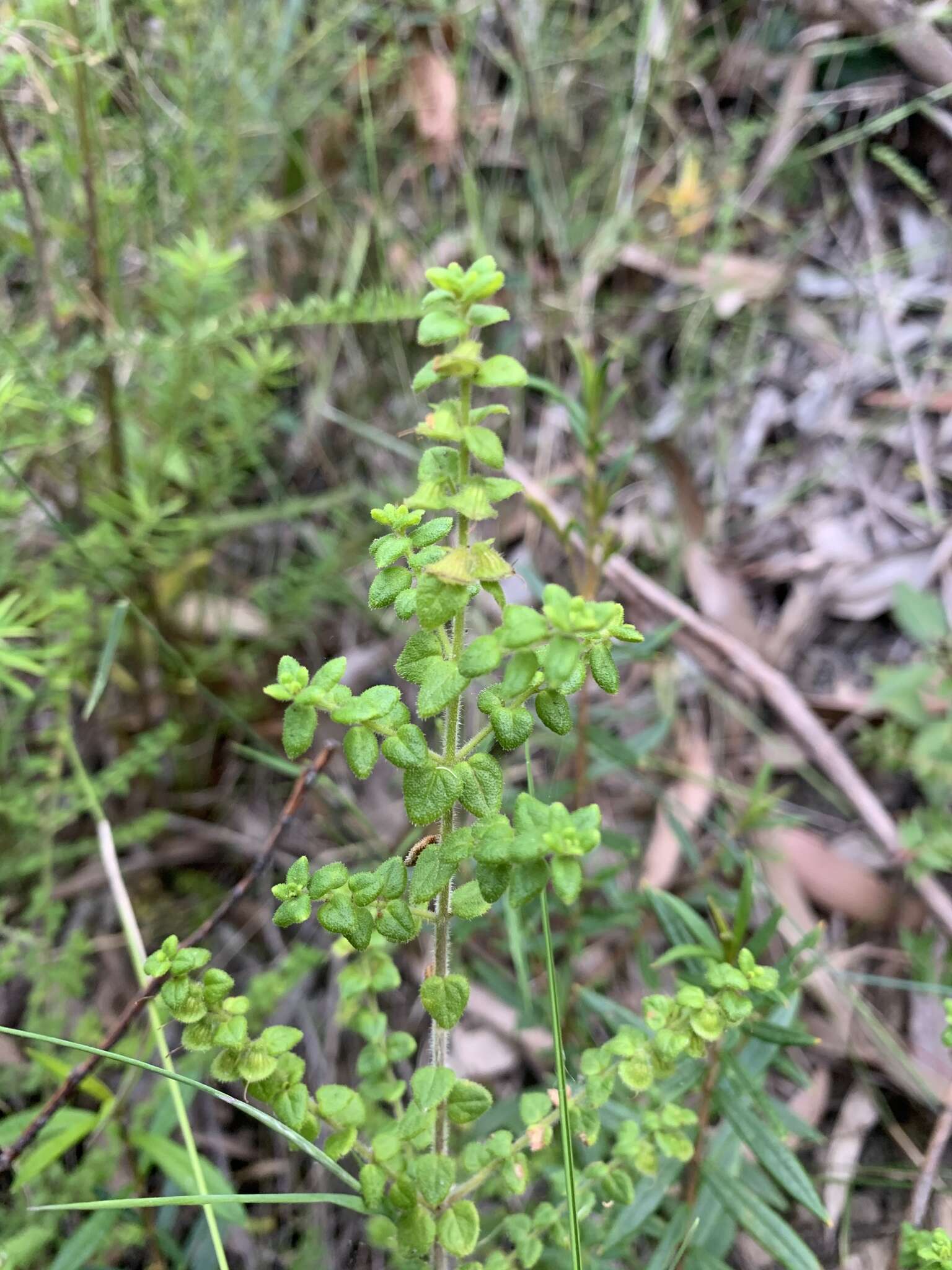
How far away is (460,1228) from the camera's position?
86 cm

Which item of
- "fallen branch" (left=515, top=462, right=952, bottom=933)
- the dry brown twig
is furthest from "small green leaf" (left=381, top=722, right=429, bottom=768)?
"fallen branch" (left=515, top=462, right=952, bottom=933)

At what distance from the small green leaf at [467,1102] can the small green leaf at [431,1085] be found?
3cm

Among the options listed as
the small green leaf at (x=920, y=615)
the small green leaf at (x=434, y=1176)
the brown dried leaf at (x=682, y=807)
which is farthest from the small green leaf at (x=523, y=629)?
the small green leaf at (x=920, y=615)

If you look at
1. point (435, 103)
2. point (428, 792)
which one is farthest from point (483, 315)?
point (435, 103)

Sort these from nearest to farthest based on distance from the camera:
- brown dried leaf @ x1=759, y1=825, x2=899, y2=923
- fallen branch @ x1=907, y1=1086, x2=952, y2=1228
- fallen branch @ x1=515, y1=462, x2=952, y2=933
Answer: fallen branch @ x1=907, y1=1086, x2=952, y2=1228 < fallen branch @ x1=515, y1=462, x2=952, y2=933 < brown dried leaf @ x1=759, y1=825, x2=899, y2=923

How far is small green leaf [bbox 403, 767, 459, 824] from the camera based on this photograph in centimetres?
71

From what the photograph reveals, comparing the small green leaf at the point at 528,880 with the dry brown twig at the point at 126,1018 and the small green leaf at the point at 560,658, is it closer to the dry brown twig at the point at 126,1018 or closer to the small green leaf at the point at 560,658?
the small green leaf at the point at 560,658

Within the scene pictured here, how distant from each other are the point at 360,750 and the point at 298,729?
6cm

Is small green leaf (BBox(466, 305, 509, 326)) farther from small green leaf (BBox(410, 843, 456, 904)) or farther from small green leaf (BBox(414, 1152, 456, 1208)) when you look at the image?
small green leaf (BBox(414, 1152, 456, 1208))

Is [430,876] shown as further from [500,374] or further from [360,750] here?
[500,374]

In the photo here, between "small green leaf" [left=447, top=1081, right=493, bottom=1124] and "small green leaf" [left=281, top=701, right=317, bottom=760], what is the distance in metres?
0.39

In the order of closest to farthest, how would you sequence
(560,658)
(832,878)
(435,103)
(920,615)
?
(560,658) → (832,878) → (920,615) → (435,103)

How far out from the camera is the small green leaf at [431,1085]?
0.79m

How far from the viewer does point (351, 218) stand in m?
2.48
